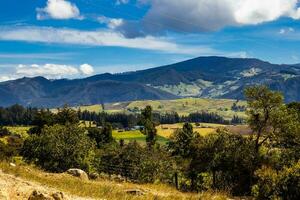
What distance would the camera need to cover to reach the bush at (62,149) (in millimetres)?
95625

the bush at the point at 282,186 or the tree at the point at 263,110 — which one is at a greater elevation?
the tree at the point at 263,110

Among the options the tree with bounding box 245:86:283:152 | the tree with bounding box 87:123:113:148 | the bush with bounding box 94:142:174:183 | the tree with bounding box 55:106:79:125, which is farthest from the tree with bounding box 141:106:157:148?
the tree with bounding box 245:86:283:152

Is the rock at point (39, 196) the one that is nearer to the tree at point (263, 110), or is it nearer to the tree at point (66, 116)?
the tree at point (263, 110)

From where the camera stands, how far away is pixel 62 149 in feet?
316

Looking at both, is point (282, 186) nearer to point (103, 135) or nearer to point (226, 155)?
point (226, 155)

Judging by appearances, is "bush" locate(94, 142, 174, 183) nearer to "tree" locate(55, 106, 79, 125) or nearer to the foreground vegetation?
the foreground vegetation

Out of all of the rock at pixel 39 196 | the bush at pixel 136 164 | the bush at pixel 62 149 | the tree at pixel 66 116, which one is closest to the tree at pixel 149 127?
the tree at pixel 66 116

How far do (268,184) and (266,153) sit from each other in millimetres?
20118

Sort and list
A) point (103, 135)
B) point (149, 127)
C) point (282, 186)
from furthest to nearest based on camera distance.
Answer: point (103, 135) → point (149, 127) → point (282, 186)

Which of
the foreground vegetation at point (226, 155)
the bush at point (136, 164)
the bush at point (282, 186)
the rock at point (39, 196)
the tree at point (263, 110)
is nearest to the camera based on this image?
the rock at point (39, 196)

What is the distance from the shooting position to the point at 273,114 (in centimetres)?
5244

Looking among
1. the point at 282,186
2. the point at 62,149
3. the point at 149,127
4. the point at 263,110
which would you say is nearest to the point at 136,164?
the point at 62,149

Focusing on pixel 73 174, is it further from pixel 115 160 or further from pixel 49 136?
pixel 115 160

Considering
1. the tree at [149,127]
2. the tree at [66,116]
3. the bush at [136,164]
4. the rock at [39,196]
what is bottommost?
the bush at [136,164]
